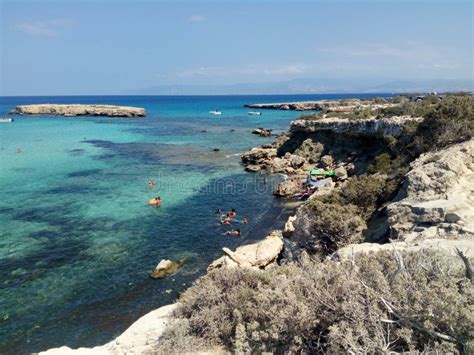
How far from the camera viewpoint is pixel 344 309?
20.8 feet

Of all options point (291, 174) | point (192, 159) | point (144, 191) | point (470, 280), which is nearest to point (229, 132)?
point (192, 159)

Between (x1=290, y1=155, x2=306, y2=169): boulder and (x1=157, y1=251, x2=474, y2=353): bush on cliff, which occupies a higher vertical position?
(x1=157, y1=251, x2=474, y2=353): bush on cliff

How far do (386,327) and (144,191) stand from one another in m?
25.0

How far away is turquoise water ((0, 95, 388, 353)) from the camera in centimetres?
1337

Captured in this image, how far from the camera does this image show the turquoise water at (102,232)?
13367mm

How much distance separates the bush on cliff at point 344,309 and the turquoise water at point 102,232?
20.3 ft

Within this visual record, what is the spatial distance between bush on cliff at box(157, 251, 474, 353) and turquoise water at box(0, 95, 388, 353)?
618 centimetres

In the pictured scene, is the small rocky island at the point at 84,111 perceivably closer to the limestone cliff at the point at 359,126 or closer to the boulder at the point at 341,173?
the limestone cliff at the point at 359,126

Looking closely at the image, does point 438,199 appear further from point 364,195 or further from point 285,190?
point 285,190

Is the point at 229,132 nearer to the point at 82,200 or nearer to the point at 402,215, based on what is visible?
the point at 82,200

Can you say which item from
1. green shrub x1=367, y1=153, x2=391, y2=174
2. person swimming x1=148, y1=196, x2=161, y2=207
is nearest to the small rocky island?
person swimming x1=148, y1=196, x2=161, y2=207

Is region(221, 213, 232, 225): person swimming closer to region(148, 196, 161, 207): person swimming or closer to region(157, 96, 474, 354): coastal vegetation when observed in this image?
region(148, 196, 161, 207): person swimming

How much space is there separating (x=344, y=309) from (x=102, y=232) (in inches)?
675

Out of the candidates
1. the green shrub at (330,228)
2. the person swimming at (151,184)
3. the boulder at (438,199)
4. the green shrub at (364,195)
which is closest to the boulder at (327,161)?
the person swimming at (151,184)
